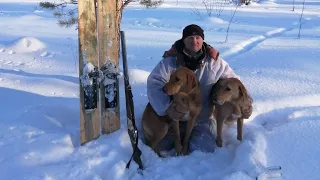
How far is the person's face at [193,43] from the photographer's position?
2.86m

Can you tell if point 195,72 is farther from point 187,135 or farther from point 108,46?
point 108,46

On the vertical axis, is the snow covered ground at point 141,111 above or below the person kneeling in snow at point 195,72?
below

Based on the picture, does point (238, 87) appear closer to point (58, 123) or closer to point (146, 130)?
point (146, 130)

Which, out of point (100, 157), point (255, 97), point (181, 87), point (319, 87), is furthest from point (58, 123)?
point (319, 87)

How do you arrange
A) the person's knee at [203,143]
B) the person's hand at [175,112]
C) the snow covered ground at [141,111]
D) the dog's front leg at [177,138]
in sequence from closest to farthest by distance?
the snow covered ground at [141,111] → the person's hand at [175,112] → the dog's front leg at [177,138] → the person's knee at [203,143]

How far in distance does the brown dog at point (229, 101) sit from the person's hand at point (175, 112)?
30cm

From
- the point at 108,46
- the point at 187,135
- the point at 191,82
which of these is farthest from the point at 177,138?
the point at 108,46

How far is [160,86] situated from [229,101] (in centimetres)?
60

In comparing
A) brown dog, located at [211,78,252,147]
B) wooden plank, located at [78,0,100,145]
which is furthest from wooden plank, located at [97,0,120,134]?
brown dog, located at [211,78,252,147]

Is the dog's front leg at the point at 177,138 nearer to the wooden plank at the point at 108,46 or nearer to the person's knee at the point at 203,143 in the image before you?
the person's knee at the point at 203,143

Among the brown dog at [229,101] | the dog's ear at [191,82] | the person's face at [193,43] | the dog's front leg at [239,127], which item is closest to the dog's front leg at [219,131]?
the brown dog at [229,101]

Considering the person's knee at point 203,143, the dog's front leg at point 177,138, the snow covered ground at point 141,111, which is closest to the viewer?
the snow covered ground at point 141,111

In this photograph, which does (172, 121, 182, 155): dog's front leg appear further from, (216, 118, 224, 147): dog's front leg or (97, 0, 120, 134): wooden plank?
(97, 0, 120, 134): wooden plank

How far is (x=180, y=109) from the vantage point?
2.79 meters
